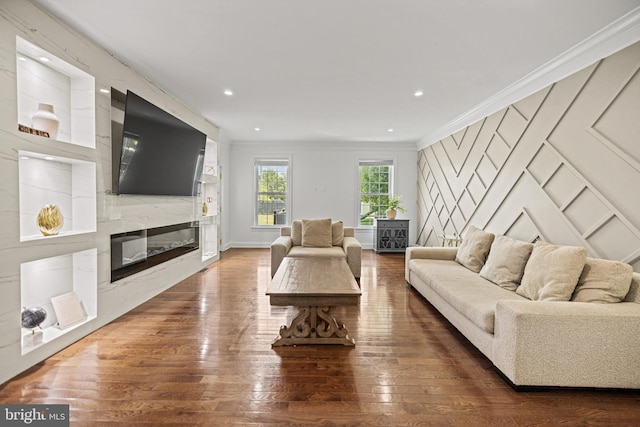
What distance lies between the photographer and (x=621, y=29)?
2275 millimetres

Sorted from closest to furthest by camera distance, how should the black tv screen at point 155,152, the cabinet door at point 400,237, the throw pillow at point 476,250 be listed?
the black tv screen at point 155,152 < the throw pillow at point 476,250 < the cabinet door at point 400,237

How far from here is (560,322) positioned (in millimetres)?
1838

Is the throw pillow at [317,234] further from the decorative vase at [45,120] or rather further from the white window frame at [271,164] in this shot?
the decorative vase at [45,120]

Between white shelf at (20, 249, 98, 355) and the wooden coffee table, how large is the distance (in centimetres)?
159

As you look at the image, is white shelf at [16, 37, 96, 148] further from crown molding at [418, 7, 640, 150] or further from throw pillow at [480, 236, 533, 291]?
crown molding at [418, 7, 640, 150]

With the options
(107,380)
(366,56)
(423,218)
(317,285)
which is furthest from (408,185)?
(107,380)

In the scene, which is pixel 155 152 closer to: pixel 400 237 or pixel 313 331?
pixel 313 331

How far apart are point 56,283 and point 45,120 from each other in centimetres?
128

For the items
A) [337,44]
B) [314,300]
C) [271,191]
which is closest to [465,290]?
[314,300]

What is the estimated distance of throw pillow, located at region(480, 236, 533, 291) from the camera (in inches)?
110

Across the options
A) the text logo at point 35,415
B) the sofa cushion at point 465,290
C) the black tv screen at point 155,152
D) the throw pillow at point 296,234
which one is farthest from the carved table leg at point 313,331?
the throw pillow at point 296,234

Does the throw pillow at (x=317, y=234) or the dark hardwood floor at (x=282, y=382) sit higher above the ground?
the throw pillow at (x=317, y=234)

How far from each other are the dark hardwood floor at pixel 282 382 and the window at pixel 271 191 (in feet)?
14.5

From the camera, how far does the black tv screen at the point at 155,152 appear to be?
3016mm
